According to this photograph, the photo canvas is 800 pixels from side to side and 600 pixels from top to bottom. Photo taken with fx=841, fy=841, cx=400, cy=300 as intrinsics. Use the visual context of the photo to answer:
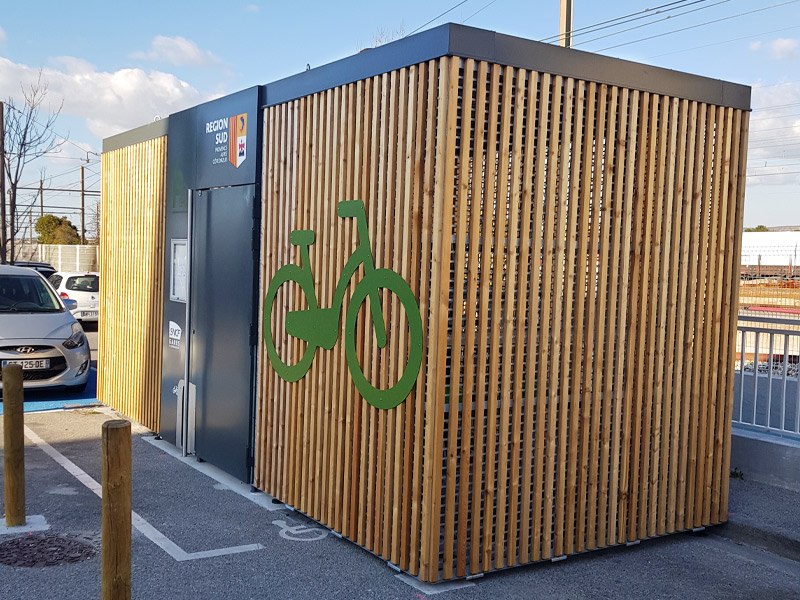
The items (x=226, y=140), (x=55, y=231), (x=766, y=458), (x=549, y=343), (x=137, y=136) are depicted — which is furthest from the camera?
(x=55, y=231)

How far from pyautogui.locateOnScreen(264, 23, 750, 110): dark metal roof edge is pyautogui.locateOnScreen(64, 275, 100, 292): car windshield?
1566cm

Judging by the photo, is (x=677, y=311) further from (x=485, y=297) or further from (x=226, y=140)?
(x=226, y=140)

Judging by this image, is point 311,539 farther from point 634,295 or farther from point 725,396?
point 725,396

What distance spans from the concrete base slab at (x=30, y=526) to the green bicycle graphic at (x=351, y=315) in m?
1.98

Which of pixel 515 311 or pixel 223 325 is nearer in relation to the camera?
pixel 515 311

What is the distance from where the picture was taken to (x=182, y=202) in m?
8.33

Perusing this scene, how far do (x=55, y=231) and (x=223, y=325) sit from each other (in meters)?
48.7

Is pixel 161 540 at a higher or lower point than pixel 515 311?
lower

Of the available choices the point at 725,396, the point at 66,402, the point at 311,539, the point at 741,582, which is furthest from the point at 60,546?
the point at 66,402

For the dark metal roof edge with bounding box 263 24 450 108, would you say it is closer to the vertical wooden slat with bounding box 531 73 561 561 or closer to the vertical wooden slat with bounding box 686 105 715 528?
the vertical wooden slat with bounding box 531 73 561 561

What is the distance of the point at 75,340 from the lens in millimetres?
11141

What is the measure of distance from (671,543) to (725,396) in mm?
1208

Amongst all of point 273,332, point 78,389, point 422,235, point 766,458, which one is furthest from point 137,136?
point 766,458

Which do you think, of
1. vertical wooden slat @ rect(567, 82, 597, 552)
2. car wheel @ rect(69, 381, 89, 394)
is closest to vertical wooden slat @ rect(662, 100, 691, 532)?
vertical wooden slat @ rect(567, 82, 597, 552)
